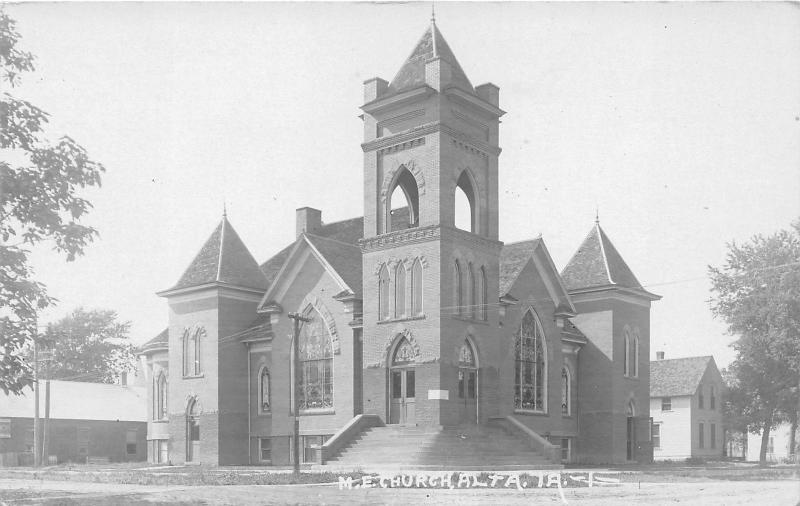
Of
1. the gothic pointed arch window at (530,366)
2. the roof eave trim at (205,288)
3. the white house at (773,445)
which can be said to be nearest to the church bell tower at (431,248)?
the gothic pointed arch window at (530,366)

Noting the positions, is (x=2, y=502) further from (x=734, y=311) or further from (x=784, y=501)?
(x=734, y=311)

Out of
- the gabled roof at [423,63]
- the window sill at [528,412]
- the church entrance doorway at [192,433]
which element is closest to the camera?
the gabled roof at [423,63]

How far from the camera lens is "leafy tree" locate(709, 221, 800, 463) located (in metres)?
43.8

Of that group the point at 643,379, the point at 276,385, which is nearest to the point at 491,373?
the point at 276,385

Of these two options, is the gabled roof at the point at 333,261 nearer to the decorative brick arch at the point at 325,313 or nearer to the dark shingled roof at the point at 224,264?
the decorative brick arch at the point at 325,313

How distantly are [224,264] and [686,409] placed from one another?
35448mm

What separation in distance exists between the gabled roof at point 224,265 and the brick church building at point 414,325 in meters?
0.09

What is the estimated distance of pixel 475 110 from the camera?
3503 centimetres

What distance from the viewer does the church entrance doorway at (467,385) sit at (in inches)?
1337

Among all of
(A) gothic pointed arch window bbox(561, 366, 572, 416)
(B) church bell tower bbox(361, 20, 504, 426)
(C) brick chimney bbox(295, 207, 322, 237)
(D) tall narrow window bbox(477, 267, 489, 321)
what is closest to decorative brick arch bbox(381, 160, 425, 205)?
(B) church bell tower bbox(361, 20, 504, 426)

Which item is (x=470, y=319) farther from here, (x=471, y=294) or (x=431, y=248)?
(x=431, y=248)

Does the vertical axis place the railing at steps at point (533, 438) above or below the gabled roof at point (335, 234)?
below

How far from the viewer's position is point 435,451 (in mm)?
30266

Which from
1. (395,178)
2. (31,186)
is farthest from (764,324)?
(31,186)
